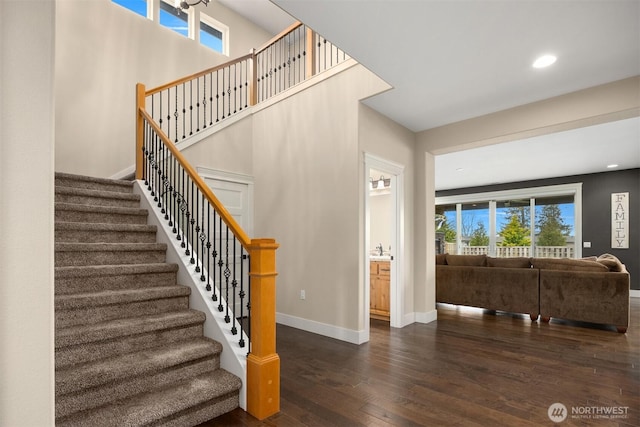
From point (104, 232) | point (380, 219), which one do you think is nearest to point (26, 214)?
point (104, 232)

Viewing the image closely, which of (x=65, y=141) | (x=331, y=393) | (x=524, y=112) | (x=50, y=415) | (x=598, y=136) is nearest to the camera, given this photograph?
(x=50, y=415)

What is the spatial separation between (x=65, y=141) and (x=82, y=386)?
3.86 m

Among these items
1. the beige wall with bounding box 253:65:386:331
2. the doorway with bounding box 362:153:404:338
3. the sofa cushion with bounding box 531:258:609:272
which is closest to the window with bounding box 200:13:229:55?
the beige wall with bounding box 253:65:386:331

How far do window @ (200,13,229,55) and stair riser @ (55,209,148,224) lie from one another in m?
4.08

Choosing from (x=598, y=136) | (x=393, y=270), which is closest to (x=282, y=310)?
(x=393, y=270)

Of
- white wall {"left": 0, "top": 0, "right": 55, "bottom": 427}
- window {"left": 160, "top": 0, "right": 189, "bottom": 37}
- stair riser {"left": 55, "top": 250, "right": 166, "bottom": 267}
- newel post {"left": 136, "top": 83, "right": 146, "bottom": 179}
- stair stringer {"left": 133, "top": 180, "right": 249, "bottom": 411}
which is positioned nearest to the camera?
white wall {"left": 0, "top": 0, "right": 55, "bottom": 427}

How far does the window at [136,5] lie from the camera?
5162mm

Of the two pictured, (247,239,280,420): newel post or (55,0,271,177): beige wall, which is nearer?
(247,239,280,420): newel post

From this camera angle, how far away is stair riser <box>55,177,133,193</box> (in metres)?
3.52

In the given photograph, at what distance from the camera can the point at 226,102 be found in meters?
6.27

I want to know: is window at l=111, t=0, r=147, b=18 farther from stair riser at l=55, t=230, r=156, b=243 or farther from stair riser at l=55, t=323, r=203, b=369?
stair riser at l=55, t=323, r=203, b=369

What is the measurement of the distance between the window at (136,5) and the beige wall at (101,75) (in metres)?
0.14

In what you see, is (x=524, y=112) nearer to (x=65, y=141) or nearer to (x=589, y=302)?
(x=589, y=302)

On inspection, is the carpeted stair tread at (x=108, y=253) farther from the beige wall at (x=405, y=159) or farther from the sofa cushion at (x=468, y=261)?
the sofa cushion at (x=468, y=261)
